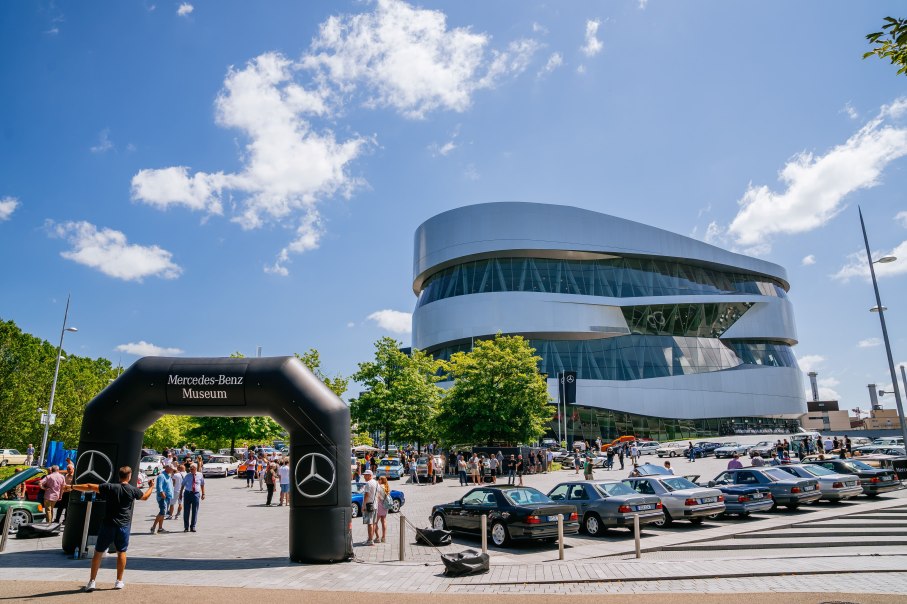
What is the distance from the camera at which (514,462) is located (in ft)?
107

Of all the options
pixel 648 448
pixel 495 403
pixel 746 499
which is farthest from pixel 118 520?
pixel 648 448

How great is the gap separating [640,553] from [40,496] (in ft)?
58.7

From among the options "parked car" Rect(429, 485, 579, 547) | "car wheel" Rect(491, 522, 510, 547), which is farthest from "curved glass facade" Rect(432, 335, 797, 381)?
"car wheel" Rect(491, 522, 510, 547)

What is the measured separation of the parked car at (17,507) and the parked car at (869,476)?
24.8 meters

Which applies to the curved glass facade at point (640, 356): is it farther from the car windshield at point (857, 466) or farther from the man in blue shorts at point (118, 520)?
the man in blue shorts at point (118, 520)

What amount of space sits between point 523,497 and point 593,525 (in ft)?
7.51

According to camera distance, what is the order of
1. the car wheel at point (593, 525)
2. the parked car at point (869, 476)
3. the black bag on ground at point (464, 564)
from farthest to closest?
the parked car at point (869, 476), the car wheel at point (593, 525), the black bag on ground at point (464, 564)

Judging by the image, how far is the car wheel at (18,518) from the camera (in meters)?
15.4

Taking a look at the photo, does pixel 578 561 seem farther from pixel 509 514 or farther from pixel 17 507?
pixel 17 507

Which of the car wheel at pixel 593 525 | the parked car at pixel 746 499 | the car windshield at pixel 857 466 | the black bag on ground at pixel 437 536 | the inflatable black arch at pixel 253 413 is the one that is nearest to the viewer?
the inflatable black arch at pixel 253 413

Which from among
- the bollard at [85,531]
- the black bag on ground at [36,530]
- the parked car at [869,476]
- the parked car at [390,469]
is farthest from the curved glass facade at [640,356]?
the bollard at [85,531]

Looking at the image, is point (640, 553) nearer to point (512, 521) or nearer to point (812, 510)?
point (512, 521)

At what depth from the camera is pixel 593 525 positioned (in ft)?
48.4

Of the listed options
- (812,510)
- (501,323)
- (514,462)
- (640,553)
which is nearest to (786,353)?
(501,323)
